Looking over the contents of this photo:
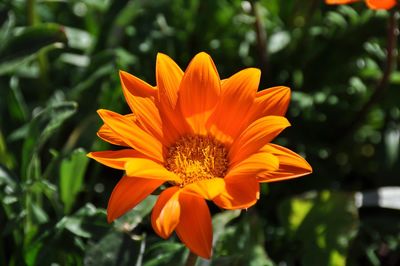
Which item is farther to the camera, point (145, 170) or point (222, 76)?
point (222, 76)

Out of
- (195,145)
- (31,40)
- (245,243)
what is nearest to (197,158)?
(195,145)

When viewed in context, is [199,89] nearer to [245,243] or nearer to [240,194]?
[240,194]

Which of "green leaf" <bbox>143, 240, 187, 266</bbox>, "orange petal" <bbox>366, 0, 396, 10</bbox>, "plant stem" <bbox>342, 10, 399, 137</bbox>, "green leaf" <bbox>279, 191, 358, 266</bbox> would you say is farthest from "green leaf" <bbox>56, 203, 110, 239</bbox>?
"plant stem" <bbox>342, 10, 399, 137</bbox>

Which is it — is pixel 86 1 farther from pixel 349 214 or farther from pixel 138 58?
pixel 349 214

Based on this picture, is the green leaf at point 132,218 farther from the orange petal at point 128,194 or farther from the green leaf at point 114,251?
the orange petal at point 128,194

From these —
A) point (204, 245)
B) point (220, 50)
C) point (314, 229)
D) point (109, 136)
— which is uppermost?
point (109, 136)

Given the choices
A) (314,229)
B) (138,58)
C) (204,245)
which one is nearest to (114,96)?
(138,58)

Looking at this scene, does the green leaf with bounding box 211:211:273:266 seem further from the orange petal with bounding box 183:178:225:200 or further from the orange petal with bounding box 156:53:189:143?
the orange petal with bounding box 183:178:225:200
